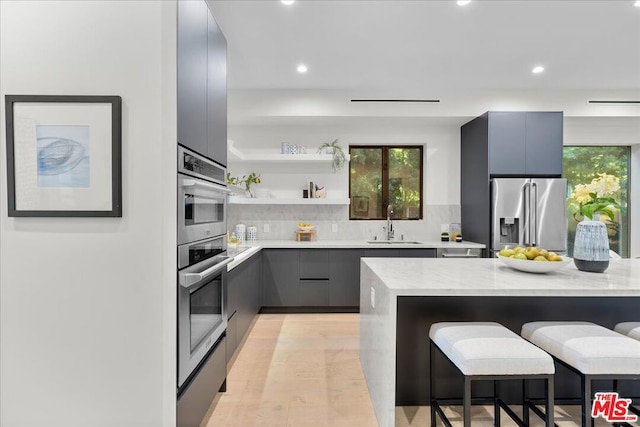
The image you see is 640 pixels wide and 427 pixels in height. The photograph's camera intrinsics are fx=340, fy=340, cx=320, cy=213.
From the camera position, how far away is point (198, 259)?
70.7 inches

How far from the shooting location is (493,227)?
3.93 meters

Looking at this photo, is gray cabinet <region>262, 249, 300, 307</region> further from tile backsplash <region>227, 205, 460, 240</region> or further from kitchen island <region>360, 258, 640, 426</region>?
kitchen island <region>360, 258, 640, 426</region>

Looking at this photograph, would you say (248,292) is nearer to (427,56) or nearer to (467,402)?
(467,402)

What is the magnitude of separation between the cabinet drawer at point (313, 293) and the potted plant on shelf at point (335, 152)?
156 cm

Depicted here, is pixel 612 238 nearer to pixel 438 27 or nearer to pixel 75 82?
pixel 438 27

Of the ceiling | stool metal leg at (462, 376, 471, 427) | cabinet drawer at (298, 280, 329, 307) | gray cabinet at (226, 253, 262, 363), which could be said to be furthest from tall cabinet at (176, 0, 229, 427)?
cabinet drawer at (298, 280, 329, 307)

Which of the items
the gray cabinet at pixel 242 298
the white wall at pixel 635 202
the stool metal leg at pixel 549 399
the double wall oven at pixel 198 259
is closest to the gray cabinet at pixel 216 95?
the double wall oven at pixel 198 259

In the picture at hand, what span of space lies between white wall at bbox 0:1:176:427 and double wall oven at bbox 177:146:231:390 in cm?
9

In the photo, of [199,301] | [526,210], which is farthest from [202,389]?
[526,210]

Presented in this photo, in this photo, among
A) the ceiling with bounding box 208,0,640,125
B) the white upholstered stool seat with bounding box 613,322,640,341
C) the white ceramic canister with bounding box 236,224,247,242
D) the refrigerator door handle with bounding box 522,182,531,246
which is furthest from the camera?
the white ceramic canister with bounding box 236,224,247,242

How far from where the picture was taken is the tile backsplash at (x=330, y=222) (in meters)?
4.69

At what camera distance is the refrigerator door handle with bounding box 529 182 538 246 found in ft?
12.7

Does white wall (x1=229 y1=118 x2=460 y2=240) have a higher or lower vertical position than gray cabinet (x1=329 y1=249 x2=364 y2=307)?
higher

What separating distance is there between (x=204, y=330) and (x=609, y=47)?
4145 mm
